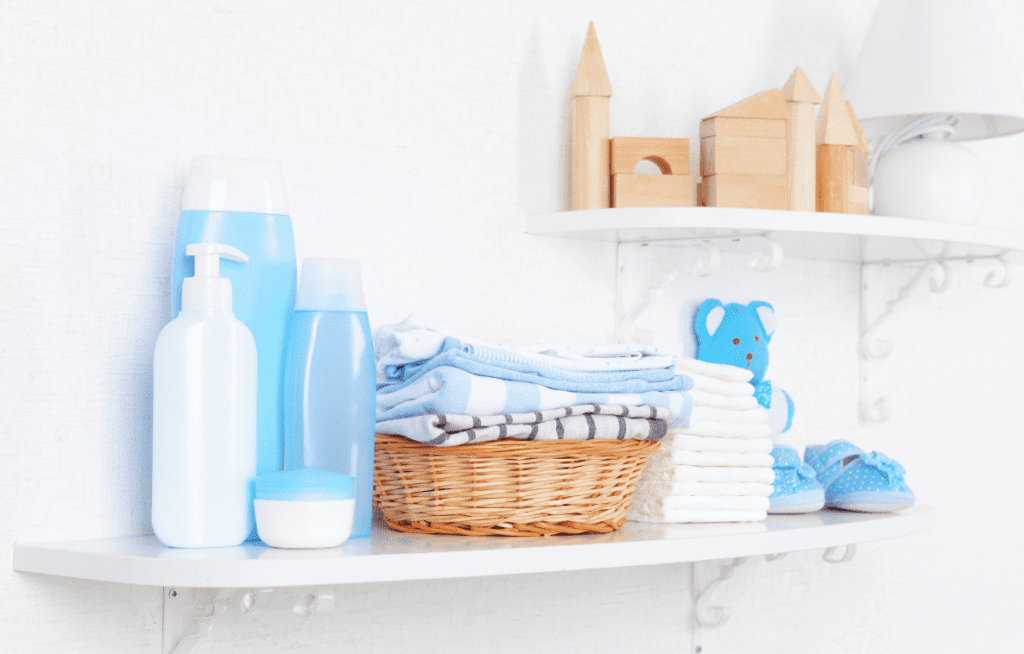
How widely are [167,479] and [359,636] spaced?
30cm

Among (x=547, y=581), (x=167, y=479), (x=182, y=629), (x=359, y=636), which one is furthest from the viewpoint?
(x=547, y=581)

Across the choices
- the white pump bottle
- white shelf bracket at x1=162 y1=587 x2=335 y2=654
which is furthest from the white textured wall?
Answer: the white pump bottle

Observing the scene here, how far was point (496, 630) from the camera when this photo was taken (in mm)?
1021

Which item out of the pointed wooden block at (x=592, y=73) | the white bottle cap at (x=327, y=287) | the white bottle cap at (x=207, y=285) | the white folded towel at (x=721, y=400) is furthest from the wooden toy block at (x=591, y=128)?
the white bottle cap at (x=207, y=285)

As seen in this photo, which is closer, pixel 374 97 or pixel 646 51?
pixel 374 97

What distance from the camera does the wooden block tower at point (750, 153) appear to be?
3.38 ft

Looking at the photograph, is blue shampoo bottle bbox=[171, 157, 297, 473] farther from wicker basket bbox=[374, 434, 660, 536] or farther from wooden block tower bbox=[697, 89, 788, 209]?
wooden block tower bbox=[697, 89, 788, 209]

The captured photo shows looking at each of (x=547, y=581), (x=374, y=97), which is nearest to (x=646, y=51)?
(x=374, y=97)

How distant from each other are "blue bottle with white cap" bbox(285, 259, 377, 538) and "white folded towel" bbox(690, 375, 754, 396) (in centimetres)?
33

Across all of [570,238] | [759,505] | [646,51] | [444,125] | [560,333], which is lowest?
[759,505]

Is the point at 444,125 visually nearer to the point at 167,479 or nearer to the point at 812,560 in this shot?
the point at 167,479

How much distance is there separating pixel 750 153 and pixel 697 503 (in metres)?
0.35

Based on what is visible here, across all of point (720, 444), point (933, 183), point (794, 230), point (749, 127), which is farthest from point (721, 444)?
point (933, 183)

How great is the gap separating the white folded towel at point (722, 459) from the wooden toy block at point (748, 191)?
0.25 metres
